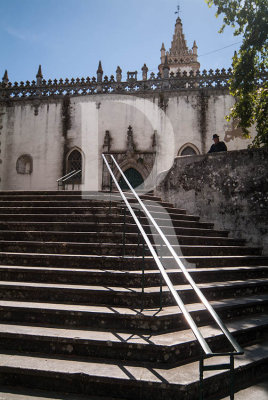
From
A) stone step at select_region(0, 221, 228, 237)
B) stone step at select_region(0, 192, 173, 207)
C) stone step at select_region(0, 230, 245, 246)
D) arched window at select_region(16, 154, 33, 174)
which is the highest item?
arched window at select_region(16, 154, 33, 174)

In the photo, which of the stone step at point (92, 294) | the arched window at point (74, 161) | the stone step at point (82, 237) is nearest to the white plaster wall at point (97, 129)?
the arched window at point (74, 161)

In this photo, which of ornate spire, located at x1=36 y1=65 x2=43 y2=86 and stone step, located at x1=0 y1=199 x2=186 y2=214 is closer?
stone step, located at x1=0 y1=199 x2=186 y2=214

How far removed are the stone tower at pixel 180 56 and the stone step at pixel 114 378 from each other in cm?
4371

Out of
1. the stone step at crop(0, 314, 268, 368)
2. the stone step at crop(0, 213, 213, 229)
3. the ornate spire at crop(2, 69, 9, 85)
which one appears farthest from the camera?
the ornate spire at crop(2, 69, 9, 85)

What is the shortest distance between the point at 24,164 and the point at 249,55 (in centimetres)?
1400

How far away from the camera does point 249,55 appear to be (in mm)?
7570

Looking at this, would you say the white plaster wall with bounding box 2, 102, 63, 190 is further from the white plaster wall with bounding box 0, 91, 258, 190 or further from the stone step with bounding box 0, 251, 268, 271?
the stone step with bounding box 0, 251, 268, 271

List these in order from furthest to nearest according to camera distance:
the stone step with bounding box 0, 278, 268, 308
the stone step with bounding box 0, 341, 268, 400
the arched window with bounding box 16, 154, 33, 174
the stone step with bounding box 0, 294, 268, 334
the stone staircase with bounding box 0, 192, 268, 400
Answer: the arched window with bounding box 16, 154, 33, 174 < the stone step with bounding box 0, 278, 268, 308 < the stone step with bounding box 0, 294, 268, 334 < the stone staircase with bounding box 0, 192, 268, 400 < the stone step with bounding box 0, 341, 268, 400

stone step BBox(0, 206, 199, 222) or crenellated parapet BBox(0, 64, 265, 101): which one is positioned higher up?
crenellated parapet BBox(0, 64, 265, 101)

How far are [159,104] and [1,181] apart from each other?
977 cm

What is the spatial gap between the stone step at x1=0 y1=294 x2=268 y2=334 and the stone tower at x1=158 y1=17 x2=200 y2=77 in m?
42.9

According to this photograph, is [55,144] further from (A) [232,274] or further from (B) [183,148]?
(A) [232,274]

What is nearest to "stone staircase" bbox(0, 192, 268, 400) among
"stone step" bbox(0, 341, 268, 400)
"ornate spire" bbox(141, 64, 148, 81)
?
"stone step" bbox(0, 341, 268, 400)

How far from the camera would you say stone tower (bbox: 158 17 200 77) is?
142 ft
